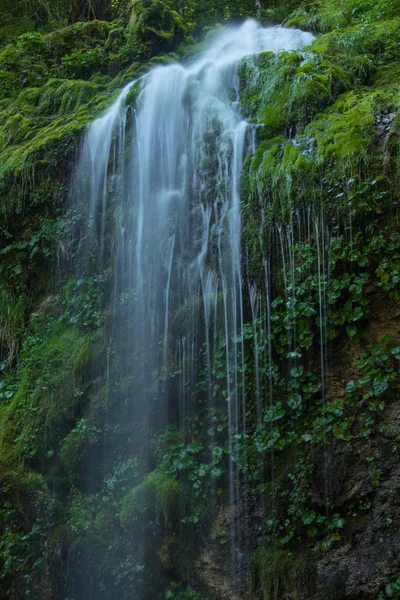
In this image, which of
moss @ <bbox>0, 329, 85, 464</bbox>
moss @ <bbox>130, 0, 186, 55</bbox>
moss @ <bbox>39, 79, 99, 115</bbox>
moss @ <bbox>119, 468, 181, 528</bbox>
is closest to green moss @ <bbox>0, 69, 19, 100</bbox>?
moss @ <bbox>39, 79, 99, 115</bbox>

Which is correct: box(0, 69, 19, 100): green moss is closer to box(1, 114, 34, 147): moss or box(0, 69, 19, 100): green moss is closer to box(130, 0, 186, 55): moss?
box(1, 114, 34, 147): moss

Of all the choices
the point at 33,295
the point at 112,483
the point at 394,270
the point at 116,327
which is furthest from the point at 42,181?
the point at 394,270

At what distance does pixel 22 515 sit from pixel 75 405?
120 centimetres

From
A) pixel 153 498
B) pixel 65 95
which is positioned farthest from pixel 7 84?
pixel 153 498

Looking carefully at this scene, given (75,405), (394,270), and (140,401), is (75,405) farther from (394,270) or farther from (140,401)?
(394,270)

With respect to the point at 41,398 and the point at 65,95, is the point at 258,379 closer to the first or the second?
the point at 41,398

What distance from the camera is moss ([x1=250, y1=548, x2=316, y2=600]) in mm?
4297

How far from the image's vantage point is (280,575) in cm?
440

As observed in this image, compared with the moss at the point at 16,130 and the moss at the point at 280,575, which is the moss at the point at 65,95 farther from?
the moss at the point at 280,575

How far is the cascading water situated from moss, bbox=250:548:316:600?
0.23 meters

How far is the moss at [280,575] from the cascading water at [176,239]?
0.77 feet

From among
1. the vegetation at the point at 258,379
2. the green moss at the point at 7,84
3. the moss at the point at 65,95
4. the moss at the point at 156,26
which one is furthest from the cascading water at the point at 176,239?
the green moss at the point at 7,84

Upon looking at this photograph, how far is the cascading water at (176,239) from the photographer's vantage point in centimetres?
536

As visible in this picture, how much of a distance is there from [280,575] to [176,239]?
3.45 meters
